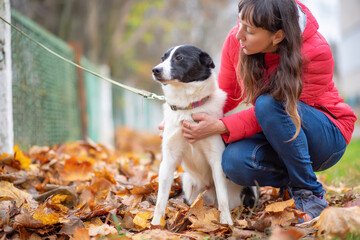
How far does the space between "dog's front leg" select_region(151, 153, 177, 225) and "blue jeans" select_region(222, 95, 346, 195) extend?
369 millimetres

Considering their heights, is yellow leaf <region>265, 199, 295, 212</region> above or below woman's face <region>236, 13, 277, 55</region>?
below

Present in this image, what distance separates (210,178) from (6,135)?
1.75m

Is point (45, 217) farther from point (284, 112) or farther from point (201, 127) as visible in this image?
point (284, 112)

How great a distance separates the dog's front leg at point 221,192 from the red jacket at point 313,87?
0.68ft

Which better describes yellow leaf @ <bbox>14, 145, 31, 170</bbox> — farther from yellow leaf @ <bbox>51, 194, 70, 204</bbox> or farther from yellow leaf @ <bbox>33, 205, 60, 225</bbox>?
yellow leaf @ <bbox>33, 205, 60, 225</bbox>

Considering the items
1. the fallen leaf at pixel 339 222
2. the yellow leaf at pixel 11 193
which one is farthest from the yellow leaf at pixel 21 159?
the fallen leaf at pixel 339 222

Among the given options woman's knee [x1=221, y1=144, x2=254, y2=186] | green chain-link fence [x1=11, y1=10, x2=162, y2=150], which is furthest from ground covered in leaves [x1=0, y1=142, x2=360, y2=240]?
green chain-link fence [x1=11, y1=10, x2=162, y2=150]

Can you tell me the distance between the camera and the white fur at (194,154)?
244cm

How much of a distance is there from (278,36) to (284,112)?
0.48 metres

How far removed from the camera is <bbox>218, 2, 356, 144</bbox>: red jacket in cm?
234

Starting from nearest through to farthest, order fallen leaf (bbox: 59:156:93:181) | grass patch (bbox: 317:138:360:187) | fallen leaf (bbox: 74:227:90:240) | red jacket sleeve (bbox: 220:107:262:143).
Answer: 1. fallen leaf (bbox: 74:227:90:240)
2. red jacket sleeve (bbox: 220:107:262:143)
3. fallen leaf (bbox: 59:156:93:181)
4. grass patch (bbox: 317:138:360:187)

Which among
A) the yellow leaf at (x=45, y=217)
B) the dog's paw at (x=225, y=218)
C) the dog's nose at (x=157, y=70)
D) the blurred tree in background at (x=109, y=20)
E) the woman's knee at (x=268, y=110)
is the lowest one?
the dog's paw at (x=225, y=218)

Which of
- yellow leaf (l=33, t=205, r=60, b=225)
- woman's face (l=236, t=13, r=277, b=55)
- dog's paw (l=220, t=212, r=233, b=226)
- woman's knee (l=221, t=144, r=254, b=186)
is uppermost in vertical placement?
woman's face (l=236, t=13, r=277, b=55)

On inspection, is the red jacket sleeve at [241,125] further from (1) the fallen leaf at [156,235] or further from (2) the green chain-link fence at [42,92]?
(2) the green chain-link fence at [42,92]
